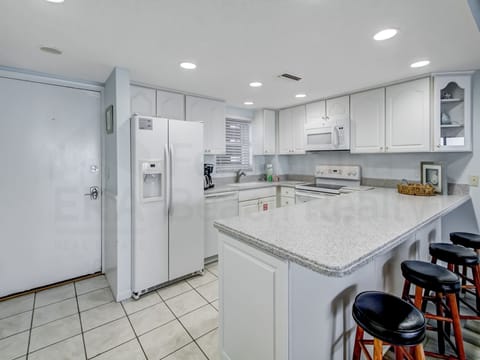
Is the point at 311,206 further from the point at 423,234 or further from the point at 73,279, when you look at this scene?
the point at 73,279

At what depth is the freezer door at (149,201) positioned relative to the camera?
2.39 m

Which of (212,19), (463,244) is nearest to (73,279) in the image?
(212,19)

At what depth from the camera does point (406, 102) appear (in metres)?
2.85

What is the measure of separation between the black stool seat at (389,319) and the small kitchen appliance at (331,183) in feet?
7.76

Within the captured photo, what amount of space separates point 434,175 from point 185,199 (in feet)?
9.45

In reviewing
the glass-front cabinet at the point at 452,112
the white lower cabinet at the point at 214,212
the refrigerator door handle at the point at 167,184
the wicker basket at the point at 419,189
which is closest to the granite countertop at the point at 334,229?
the wicker basket at the point at 419,189

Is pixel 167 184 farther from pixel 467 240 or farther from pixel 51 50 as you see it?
pixel 467 240

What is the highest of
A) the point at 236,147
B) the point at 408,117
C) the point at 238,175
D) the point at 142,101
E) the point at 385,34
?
the point at 385,34

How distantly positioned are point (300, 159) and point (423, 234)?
2.55m

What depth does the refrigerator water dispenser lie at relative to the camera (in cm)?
244

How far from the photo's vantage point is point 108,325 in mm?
2037

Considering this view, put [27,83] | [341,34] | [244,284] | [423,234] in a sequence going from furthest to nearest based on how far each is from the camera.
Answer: [27,83]
[423,234]
[341,34]
[244,284]

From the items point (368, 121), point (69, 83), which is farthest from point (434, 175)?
point (69, 83)

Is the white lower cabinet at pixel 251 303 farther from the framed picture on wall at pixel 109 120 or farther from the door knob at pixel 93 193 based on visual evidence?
the door knob at pixel 93 193
